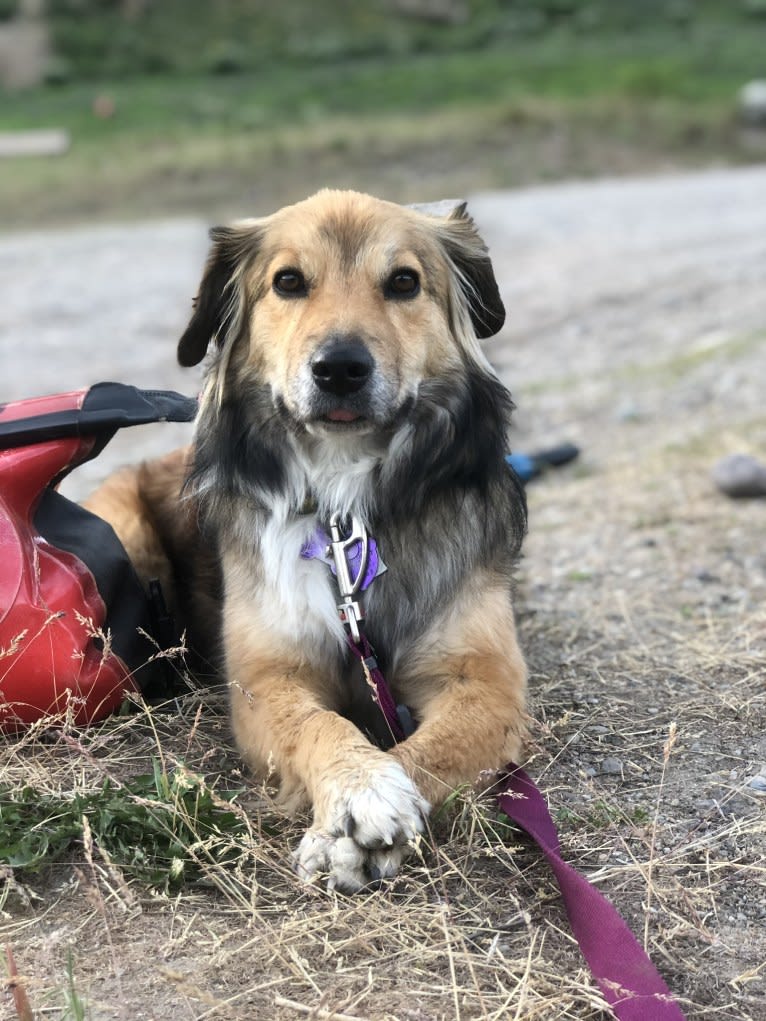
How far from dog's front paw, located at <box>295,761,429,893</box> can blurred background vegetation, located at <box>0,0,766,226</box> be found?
16.4 m

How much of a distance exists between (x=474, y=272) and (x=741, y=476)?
2943 mm

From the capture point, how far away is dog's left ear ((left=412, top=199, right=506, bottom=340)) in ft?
12.9

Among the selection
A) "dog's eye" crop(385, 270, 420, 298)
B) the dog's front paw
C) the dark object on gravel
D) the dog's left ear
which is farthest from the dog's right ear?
the dark object on gravel

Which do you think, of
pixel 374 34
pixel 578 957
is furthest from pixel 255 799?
pixel 374 34

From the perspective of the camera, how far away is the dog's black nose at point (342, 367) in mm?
3314

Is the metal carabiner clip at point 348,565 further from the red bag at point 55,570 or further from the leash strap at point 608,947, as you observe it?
the leash strap at point 608,947

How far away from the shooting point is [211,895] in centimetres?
292

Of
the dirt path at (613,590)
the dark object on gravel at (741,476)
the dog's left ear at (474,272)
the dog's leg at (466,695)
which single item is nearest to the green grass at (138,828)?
the dirt path at (613,590)

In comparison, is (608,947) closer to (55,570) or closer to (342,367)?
(342,367)

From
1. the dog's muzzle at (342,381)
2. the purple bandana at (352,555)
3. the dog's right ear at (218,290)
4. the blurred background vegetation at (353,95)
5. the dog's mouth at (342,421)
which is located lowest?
the purple bandana at (352,555)

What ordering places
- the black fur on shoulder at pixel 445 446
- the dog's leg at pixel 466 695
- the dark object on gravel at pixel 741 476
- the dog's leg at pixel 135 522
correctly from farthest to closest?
the dark object on gravel at pixel 741 476, the dog's leg at pixel 135 522, the black fur on shoulder at pixel 445 446, the dog's leg at pixel 466 695

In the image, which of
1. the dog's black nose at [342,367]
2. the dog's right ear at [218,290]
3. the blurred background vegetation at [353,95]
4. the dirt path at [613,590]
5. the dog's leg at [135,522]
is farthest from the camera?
the blurred background vegetation at [353,95]

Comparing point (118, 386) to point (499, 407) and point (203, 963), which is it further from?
point (203, 963)

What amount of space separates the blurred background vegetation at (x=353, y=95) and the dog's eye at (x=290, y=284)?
15.3 meters
